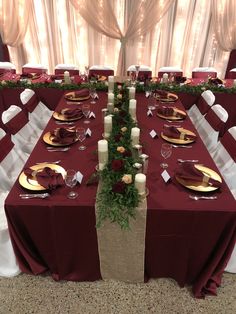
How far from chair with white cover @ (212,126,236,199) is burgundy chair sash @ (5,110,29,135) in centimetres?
195

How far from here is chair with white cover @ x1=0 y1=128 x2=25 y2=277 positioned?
2.01 m

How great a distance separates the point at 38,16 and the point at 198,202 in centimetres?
507

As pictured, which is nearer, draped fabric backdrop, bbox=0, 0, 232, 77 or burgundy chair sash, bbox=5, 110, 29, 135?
burgundy chair sash, bbox=5, 110, 29, 135

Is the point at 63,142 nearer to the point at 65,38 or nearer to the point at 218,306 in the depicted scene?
the point at 218,306

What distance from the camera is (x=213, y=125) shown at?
2994mm

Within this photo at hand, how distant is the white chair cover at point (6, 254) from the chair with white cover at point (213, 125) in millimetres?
1975

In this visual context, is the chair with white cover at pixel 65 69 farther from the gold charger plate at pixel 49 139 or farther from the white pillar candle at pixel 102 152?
the white pillar candle at pixel 102 152

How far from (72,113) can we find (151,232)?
1.58 meters

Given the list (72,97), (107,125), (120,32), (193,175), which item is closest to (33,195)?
(107,125)

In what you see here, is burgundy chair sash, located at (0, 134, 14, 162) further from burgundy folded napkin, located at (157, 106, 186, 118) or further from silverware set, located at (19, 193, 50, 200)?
burgundy folded napkin, located at (157, 106, 186, 118)

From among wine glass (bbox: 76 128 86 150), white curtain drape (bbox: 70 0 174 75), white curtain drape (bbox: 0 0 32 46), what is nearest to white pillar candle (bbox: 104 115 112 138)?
wine glass (bbox: 76 128 86 150)

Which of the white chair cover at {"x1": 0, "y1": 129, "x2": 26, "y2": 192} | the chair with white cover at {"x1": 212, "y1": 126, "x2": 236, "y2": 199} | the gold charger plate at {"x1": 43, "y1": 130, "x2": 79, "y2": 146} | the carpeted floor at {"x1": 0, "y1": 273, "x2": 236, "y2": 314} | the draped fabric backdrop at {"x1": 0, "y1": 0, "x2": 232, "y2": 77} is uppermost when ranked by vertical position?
the draped fabric backdrop at {"x1": 0, "y1": 0, "x2": 232, "y2": 77}

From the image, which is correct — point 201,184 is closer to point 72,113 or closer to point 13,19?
point 72,113

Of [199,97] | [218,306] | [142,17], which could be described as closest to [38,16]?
[142,17]
